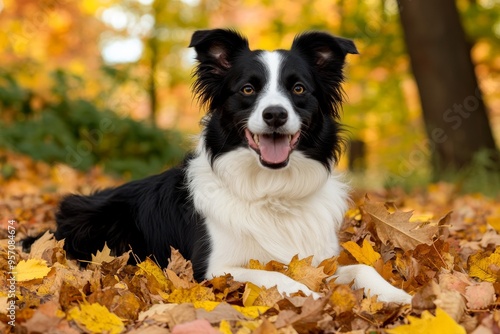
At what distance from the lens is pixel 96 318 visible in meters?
2.87

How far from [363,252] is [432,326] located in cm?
132

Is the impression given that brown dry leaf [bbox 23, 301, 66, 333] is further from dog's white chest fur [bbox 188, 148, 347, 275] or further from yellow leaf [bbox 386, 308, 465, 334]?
yellow leaf [bbox 386, 308, 465, 334]

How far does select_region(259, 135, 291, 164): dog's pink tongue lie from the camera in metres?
3.95

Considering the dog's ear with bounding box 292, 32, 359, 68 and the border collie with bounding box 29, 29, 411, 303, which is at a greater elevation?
the dog's ear with bounding box 292, 32, 359, 68

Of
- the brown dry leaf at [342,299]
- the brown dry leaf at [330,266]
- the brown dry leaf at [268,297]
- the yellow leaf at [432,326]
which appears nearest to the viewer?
the yellow leaf at [432,326]

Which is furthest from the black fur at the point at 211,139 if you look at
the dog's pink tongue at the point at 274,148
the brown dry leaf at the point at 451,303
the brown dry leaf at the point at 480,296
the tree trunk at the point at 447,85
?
the tree trunk at the point at 447,85

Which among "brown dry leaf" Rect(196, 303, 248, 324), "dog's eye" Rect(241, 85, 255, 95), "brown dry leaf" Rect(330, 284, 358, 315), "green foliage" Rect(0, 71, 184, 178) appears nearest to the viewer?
"brown dry leaf" Rect(196, 303, 248, 324)

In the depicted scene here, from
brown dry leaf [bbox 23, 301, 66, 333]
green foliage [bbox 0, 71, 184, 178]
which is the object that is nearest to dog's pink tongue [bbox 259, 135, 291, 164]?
brown dry leaf [bbox 23, 301, 66, 333]

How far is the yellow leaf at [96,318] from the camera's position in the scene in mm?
2834

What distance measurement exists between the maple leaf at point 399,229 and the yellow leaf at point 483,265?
283mm

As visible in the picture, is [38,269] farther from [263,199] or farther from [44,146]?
[44,146]

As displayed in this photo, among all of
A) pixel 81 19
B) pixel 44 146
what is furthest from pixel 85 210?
pixel 81 19

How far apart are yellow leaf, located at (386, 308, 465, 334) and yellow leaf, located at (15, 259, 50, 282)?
76.6 inches

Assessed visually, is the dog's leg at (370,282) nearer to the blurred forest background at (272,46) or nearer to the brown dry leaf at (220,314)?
the brown dry leaf at (220,314)
